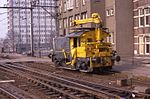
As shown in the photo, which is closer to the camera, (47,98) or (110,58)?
(47,98)

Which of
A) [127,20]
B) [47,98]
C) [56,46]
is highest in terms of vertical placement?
[127,20]

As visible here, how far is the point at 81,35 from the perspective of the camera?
2559 centimetres

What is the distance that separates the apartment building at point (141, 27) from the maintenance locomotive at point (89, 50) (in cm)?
1207

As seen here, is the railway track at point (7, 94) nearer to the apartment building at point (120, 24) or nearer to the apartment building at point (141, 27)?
the apartment building at point (141, 27)

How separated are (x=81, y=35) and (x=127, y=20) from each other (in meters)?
18.1

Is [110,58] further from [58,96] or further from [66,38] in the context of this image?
[58,96]

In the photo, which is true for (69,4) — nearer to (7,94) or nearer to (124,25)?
(124,25)

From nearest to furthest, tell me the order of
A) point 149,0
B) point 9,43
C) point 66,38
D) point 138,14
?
point 66,38
point 149,0
point 138,14
point 9,43

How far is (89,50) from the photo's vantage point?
24922mm

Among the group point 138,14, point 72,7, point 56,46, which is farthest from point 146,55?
point 72,7

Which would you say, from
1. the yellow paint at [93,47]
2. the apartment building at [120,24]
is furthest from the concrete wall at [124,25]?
the yellow paint at [93,47]

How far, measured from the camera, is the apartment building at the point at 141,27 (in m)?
37.7

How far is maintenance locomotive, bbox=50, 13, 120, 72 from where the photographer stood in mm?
24812

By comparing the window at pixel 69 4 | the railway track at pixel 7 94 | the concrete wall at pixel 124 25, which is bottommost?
the railway track at pixel 7 94
